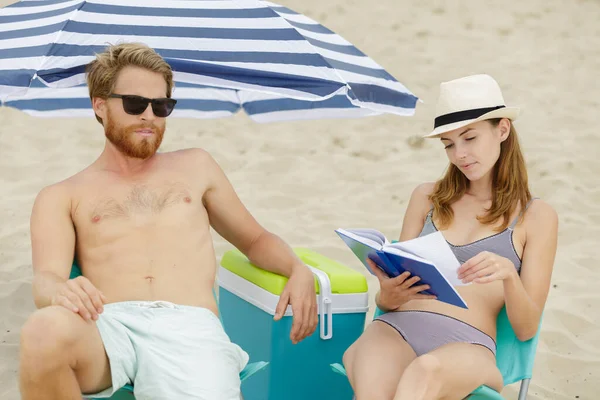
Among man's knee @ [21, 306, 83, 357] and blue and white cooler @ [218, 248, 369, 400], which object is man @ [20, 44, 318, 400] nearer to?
man's knee @ [21, 306, 83, 357]

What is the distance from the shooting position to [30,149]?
7520 mm

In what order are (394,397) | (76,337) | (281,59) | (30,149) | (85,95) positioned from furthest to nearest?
(30,149), (85,95), (281,59), (394,397), (76,337)

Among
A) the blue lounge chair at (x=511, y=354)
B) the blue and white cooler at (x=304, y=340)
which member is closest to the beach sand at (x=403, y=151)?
the blue lounge chair at (x=511, y=354)

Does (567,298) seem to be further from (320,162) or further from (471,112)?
(320,162)

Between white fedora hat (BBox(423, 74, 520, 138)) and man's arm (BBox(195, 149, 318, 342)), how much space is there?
29.1 inches

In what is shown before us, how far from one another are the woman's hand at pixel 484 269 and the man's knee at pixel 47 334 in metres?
1.22

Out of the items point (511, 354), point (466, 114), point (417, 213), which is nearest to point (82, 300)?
point (417, 213)

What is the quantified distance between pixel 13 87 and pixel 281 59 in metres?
1.03

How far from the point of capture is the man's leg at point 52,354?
7.98 ft

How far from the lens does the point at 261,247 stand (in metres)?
3.46

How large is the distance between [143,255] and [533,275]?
1392 mm

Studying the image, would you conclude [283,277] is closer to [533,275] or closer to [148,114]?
[148,114]

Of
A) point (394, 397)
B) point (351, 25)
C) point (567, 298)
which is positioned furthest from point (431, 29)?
point (394, 397)

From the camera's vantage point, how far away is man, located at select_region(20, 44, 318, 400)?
274cm
